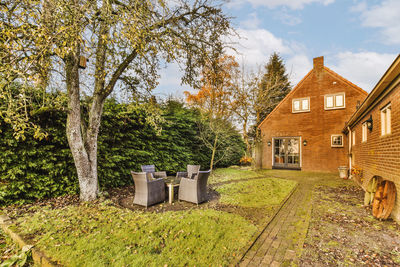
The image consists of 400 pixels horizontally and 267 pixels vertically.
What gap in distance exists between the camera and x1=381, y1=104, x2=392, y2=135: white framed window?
15.5ft

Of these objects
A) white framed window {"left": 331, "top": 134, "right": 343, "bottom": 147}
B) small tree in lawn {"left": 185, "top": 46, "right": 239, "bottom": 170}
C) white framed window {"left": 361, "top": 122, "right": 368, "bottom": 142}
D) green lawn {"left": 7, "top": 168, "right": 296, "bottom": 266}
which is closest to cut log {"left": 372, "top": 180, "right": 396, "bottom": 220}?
green lawn {"left": 7, "top": 168, "right": 296, "bottom": 266}

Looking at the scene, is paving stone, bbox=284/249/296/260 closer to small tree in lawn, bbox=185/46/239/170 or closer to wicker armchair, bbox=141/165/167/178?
wicker armchair, bbox=141/165/167/178

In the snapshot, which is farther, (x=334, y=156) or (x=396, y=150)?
(x=334, y=156)

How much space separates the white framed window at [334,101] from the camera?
12.4 metres

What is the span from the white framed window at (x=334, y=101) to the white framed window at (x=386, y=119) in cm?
825

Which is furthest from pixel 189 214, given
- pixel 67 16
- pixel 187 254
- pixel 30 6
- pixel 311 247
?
pixel 30 6

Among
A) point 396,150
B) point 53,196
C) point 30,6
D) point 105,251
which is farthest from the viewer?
point 53,196

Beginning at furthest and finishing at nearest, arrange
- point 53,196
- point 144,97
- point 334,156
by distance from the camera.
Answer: point 334,156 → point 144,97 → point 53,196

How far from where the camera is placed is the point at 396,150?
4.12 metres

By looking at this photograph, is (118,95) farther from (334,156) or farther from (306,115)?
(334,156)

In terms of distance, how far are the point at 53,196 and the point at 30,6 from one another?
4.39m

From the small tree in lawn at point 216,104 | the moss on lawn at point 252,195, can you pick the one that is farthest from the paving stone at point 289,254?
the small tree in lawn at point 216,104

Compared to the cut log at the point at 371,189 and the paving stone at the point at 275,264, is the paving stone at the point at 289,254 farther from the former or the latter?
the cut log at the point at 371,189

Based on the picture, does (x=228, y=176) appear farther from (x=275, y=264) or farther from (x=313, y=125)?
(x=275, y=264)
